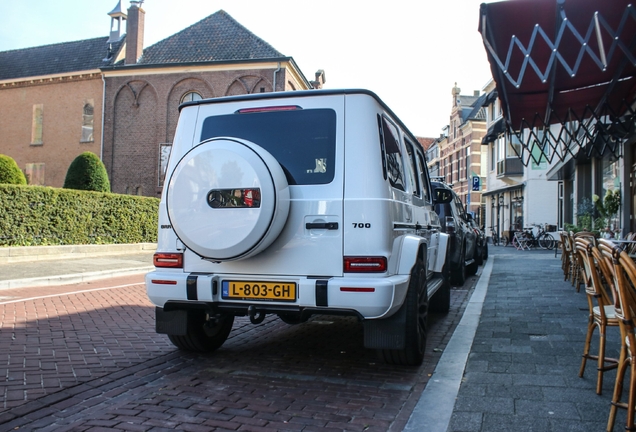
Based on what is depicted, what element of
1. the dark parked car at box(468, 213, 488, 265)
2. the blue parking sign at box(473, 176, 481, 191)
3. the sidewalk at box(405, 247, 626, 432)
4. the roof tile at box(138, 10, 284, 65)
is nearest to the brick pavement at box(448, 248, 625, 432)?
the sidewalk at box(405, 247, 626, 432)

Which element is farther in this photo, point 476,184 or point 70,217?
point 476,184

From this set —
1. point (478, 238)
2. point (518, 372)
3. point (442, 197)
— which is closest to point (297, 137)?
point (518, 372)

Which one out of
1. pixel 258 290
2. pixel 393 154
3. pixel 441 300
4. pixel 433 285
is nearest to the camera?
pixel 258 290

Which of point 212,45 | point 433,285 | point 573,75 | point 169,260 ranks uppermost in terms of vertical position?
point 212,45

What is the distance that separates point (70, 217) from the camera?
644 inches

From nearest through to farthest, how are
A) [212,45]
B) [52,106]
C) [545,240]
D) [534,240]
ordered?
[534,240]
[545,240]
[212,45]
[52,106]

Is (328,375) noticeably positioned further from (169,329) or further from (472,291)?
(472,291)

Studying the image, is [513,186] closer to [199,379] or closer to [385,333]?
[385,333]

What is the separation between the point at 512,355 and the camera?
492 cm

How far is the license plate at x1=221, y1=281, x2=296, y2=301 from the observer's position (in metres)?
4.05

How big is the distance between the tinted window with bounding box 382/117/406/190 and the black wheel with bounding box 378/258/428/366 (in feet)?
2.38

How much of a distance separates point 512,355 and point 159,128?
31689mm

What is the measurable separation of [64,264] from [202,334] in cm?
1012

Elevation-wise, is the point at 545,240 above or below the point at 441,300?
above
